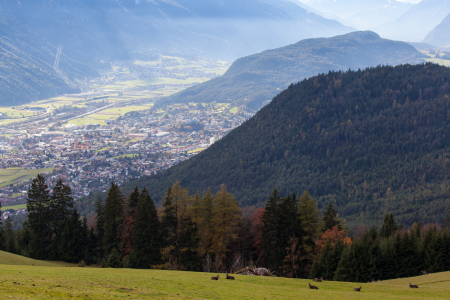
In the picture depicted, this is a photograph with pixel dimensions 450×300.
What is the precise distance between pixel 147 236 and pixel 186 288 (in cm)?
2703

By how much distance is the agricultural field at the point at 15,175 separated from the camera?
140750mm

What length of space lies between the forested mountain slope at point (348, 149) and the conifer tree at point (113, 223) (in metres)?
53.4

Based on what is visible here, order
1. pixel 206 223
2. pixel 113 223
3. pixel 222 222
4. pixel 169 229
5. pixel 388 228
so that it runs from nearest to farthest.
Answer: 1. pixel 222 222
2. pixel 206 223
3. pixel 169 229
4. pixel 113 223
5. pixel 388 228

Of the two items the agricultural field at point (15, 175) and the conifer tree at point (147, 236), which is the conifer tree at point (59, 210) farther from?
the agricultural field at point (15, 175)

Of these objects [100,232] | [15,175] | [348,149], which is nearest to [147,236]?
[100,232]

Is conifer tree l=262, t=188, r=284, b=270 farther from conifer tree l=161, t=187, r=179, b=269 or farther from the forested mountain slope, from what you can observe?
the forested mountain slope

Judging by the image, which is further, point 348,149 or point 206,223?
point 348,149

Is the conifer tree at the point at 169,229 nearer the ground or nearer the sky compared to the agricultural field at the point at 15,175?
nearer the ground

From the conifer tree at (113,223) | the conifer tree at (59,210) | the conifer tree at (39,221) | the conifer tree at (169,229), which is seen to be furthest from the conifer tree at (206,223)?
the conifer tree at (39,221)

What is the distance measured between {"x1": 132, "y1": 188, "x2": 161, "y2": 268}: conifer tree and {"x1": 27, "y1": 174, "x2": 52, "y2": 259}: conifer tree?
1655 cm

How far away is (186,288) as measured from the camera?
29.8 meters

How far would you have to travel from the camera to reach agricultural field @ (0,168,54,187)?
140750mm

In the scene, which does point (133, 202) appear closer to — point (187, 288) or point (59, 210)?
point (59, 210)

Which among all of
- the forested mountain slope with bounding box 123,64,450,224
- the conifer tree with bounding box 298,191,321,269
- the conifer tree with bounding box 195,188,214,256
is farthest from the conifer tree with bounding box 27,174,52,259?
the forested mountain slope with bounding box 123,64,450,224
